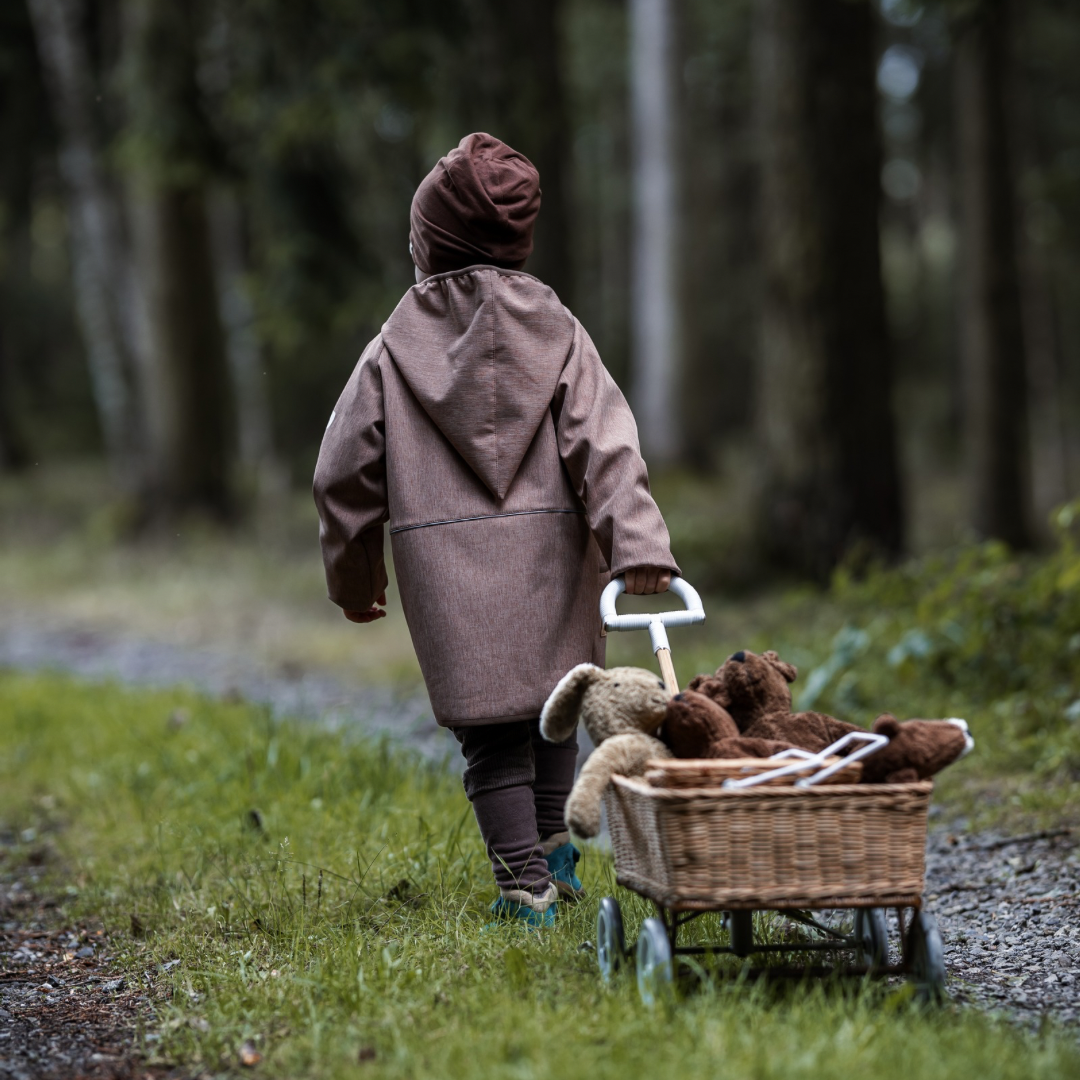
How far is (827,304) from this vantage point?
8219mm

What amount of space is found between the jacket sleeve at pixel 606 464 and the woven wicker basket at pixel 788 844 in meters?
0.64

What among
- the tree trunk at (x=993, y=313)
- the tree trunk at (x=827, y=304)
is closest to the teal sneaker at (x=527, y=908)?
the tree trunk at (x=827, y=304)

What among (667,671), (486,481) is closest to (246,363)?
(486,481)

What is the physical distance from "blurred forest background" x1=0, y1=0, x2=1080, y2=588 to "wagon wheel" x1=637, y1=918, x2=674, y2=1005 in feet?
15.6

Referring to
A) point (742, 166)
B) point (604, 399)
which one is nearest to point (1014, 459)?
point (604, 399)

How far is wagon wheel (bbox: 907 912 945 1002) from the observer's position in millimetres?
2594

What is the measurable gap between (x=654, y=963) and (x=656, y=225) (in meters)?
14.6

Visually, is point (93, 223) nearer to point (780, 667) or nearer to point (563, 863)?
point (563, 863)

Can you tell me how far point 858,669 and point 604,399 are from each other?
3.50 metres

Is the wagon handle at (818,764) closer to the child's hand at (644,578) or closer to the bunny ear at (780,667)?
the bunny ear at (780,667)

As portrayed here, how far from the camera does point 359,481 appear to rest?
3.29 m

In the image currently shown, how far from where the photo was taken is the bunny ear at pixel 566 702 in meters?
2.78

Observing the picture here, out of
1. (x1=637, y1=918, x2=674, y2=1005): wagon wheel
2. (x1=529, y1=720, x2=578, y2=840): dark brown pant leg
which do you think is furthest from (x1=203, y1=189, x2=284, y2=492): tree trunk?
(x1=637, y1=918, x2=674, y2=1005): wagon wheel

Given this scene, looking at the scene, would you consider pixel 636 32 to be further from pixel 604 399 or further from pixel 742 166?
pixel 604 399
